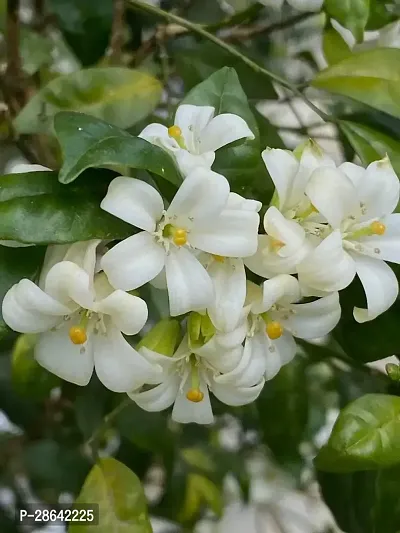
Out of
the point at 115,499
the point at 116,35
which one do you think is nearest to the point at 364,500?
the point at 115,499

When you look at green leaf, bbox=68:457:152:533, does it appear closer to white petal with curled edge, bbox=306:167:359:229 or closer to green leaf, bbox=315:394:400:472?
green leaf, bbox=315:394:400:472

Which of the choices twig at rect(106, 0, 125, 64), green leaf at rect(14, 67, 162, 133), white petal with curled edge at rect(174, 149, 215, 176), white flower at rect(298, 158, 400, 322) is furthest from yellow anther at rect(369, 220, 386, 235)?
twig at rect(106, 0, 125, 64)

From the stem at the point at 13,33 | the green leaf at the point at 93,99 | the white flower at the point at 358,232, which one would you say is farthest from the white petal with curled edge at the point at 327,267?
the stem at the point at 13,33

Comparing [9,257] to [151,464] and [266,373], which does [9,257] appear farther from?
[151,464]

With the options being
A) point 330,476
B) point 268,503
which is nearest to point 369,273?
point 330,476

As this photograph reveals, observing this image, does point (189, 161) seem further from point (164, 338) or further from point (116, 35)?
point (116, 35)

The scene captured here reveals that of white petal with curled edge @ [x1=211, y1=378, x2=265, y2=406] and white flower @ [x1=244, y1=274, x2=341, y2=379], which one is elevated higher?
white flower @ [x1=244, y1=274, x2=341, y2=379]
